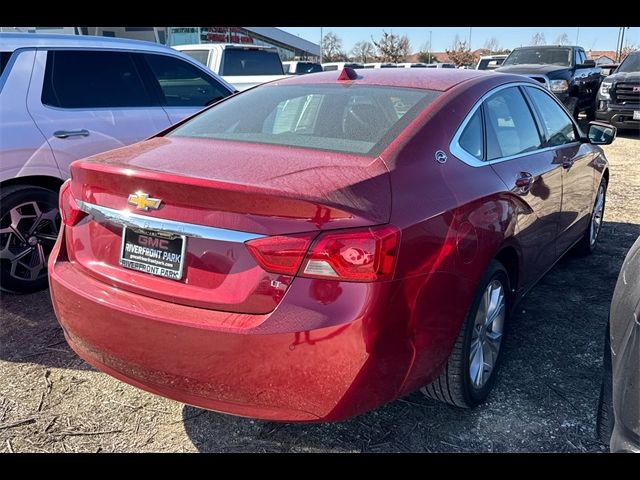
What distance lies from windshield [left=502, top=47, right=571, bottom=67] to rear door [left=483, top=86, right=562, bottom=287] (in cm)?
1196

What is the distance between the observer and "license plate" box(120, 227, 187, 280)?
81.2 inches

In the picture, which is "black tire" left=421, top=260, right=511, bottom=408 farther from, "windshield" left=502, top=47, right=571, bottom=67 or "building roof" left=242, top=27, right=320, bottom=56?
"building roof" left=242, top=27, right=320, bottom=56

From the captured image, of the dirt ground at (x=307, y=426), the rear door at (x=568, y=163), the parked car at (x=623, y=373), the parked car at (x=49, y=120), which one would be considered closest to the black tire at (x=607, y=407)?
the parked car at (x=623, y=373)

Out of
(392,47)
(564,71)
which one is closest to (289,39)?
(392,47)

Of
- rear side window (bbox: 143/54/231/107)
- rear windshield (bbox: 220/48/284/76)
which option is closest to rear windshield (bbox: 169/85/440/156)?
rear side window (bbox: 143/54/231/107)

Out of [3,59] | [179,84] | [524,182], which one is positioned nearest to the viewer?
[524,182]

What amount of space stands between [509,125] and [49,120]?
3198mm

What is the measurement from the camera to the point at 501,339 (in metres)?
2.96

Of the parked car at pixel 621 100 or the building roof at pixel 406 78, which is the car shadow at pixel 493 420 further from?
the parked car at pixel 621 100

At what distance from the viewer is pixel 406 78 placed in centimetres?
307

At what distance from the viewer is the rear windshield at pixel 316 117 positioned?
2.52m

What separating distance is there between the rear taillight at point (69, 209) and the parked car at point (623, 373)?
7.11ft

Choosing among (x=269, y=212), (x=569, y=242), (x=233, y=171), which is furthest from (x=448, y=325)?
(x=569, y=242)

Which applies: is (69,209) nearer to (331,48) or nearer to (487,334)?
(487,334)
